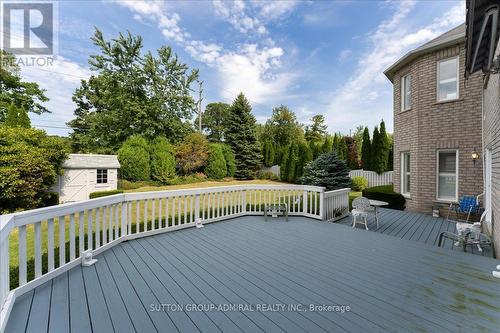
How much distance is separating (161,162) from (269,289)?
16812 mm

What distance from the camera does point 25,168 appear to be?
9422 millimetres

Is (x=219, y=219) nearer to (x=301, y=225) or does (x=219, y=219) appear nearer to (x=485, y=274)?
(x=301, y=225)

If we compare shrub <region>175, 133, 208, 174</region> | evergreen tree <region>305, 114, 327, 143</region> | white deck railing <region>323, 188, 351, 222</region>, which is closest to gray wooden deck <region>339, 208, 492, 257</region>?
white deck railing <region>323, 188, 351, 222</region>

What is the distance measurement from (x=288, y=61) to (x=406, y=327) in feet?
44.6

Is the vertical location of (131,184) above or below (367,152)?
below

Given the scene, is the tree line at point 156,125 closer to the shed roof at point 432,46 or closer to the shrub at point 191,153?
the shrub at point 191,153

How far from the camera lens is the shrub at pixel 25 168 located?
9.00 meters

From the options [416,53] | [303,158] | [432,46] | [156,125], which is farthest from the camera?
[156,125]

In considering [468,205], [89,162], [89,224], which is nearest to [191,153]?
[89,162]

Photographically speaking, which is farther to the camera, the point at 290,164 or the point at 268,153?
the point at 268,153

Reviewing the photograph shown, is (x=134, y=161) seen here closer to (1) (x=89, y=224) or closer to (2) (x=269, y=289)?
(1) (x=89, y=224)

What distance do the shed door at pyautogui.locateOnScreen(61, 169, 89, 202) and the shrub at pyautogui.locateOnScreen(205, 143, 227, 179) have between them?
9.20 meters

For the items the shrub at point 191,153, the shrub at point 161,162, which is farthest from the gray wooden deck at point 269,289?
Result: the shrub at point 191,153

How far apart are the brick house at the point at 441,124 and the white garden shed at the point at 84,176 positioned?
15.7 metres
